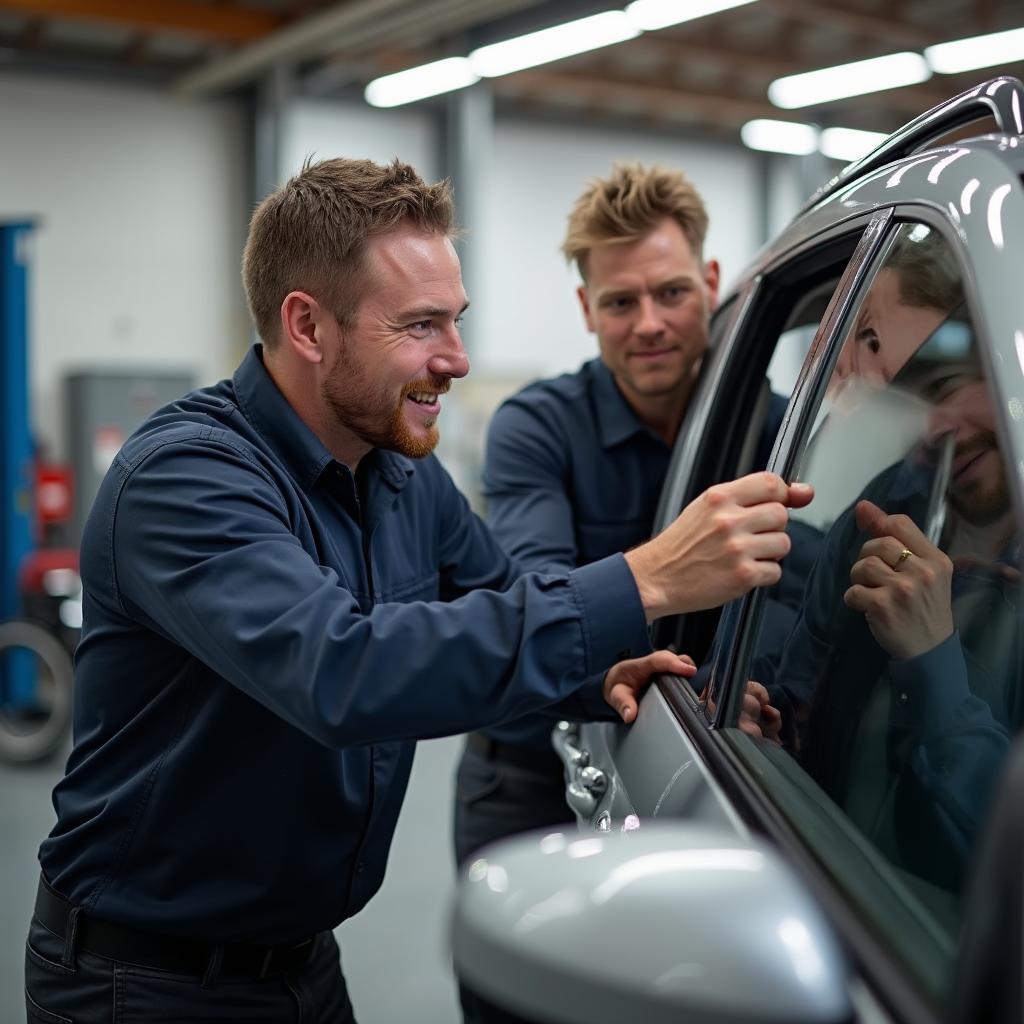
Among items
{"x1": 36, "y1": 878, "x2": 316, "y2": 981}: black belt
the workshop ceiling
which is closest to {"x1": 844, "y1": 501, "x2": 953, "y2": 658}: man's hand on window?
{"x1": 36, "y1": 878, "x2": 316, "y2": 981}: black belt

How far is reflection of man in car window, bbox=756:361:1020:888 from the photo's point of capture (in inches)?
42.3

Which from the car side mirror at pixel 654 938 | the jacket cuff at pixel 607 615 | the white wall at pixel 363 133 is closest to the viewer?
the car side mirror at pixel 654 938

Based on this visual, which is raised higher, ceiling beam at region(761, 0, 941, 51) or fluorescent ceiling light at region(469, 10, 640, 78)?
ceiling beam at region(761, 0, 941, 51)

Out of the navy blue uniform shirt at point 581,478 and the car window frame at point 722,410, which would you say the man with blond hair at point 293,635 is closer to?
the car window frame at point 722,410

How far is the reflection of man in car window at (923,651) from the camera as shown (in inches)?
42.3

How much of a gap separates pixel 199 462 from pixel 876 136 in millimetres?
12120

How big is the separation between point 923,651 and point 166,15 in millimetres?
8499

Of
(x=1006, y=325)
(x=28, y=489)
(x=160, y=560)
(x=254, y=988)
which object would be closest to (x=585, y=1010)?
(x=1006, y=325)

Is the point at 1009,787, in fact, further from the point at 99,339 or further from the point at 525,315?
the point at 525,315

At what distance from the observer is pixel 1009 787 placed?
622mm

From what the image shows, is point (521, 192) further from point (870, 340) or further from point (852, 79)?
point (870, 340)

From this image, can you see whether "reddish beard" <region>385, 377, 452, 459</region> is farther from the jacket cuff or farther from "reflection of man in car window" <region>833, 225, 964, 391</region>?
"reflection of man in car window" <region>833, 225, 964, 391</region>

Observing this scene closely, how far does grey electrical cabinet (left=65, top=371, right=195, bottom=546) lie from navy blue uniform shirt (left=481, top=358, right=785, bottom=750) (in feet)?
22.6

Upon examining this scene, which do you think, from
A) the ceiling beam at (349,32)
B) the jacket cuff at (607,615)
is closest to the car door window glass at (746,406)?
the jacket cuff at (607,615)
